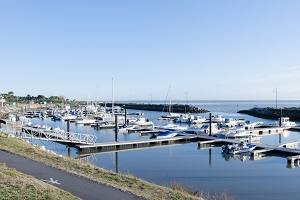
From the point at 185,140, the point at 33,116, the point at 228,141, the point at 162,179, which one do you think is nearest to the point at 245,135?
the point at 228,141

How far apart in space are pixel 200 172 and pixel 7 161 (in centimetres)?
1378

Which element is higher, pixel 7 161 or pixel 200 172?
pixel 7 161

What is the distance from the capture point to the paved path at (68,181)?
9.98m

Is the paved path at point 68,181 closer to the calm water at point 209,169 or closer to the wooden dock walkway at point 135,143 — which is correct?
the calm water at point 209,169

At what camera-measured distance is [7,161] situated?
14828 millimetres

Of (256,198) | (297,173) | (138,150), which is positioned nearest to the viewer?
(256,198)

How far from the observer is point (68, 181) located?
11.6 metres

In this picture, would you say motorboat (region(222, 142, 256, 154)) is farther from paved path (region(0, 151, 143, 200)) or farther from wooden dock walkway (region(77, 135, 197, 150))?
paved path (region(0, 151, 143, 200))

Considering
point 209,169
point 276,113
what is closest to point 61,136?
point 209,169

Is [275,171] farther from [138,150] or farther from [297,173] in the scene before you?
[138,150]

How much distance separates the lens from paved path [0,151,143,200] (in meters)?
9.98

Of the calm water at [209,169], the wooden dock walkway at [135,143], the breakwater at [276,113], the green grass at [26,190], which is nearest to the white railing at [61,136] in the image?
the calm water at [209,169]

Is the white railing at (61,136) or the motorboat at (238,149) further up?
the white railing at (61,136)

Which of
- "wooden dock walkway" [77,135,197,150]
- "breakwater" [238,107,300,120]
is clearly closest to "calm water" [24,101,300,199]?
"wooden dock walkway" [77,135,197,150]
